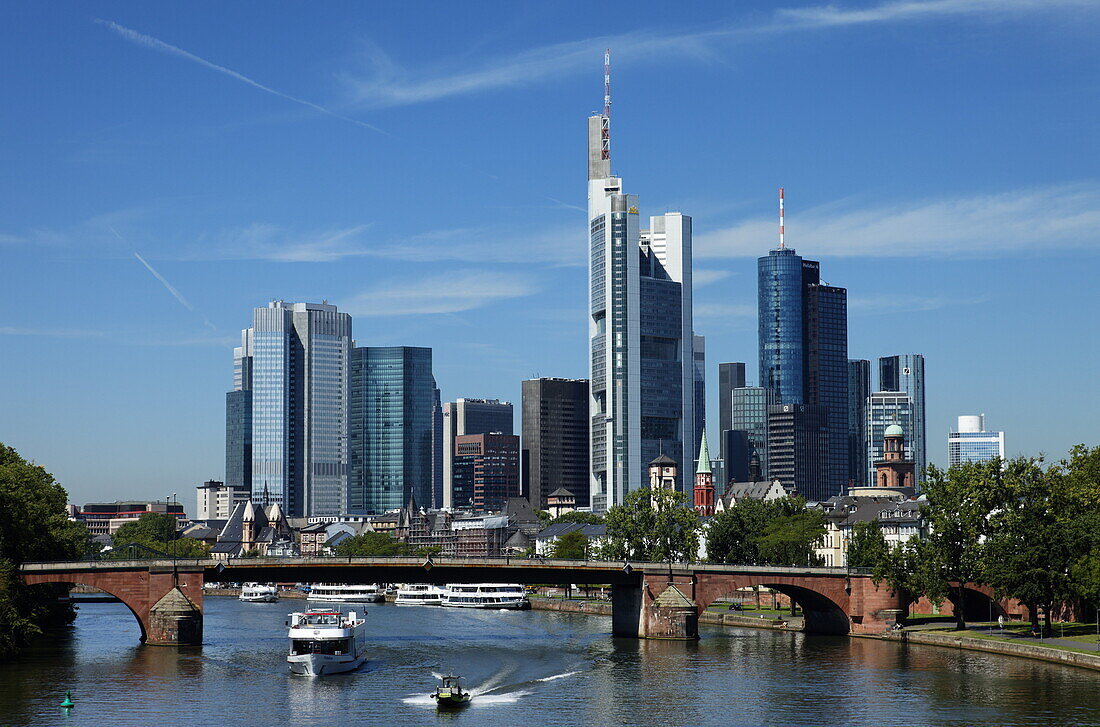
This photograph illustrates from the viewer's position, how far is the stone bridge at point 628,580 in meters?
147

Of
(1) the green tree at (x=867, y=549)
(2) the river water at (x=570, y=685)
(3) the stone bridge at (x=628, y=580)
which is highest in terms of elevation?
(1) the green tree at (x=867, y=549)

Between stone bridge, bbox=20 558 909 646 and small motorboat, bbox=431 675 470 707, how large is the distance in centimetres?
4706

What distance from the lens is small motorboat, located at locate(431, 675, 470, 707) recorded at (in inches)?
4077

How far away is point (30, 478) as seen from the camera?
16275cm

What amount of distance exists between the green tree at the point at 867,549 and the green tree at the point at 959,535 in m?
5.64

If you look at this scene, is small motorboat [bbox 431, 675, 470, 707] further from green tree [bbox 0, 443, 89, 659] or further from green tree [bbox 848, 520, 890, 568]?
green tree [bbox 848, 520, 890, 568]

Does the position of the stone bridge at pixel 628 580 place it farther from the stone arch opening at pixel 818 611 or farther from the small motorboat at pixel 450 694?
the small motorboat at pixel 450 694

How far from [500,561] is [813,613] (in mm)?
33911

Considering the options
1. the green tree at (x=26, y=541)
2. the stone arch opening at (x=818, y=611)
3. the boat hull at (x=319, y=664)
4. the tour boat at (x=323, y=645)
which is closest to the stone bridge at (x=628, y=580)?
the stone arch opening at (x=818, y=611)

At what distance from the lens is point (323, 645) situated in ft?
416

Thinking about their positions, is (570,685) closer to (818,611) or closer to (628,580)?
(628,580)

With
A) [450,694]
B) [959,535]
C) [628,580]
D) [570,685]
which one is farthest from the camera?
[628,580]

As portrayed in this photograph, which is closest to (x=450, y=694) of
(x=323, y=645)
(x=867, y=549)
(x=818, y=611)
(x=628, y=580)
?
(x=323, y=645)

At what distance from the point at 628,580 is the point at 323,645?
40.5 meters
